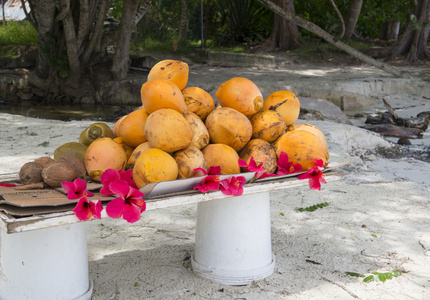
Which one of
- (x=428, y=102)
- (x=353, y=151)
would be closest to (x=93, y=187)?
(x=353, y=151)

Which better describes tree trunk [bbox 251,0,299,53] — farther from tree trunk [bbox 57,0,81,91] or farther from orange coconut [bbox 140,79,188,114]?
orange coconut [bbox 140,79,188,114]

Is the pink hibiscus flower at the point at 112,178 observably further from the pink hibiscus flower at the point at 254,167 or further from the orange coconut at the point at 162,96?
the pink hibiscus flower at the point at 254,167

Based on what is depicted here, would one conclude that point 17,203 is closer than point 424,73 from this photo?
Yes

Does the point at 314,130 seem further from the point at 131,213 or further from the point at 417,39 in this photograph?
the point at 417,39

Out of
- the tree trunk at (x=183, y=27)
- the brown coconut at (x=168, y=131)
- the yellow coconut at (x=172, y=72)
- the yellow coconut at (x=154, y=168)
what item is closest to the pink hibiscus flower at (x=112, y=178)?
the yellow coconut at (x=154, y=168)

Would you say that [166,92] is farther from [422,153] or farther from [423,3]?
[423,3]

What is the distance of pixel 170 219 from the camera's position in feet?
10.4

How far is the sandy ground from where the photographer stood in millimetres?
2197

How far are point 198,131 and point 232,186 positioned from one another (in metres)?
0.32

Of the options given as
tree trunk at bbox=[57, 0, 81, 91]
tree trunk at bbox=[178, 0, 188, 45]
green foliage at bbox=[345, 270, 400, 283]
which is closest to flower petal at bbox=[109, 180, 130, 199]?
green foliage at bbox=[345, 270, 400, 283]

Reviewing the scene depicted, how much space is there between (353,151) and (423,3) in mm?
8294

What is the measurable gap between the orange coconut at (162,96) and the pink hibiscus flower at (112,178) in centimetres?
35

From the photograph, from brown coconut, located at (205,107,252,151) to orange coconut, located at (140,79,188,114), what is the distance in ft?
0.52

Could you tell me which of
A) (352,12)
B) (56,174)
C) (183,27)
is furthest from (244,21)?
(56,174)
